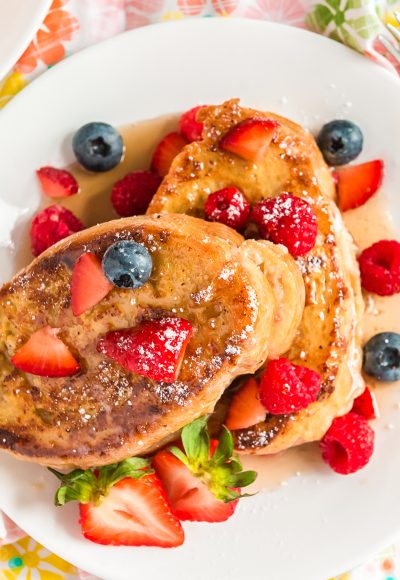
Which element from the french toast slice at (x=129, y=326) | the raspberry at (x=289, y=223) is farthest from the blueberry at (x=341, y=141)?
the french toast slice at (x=129, y=326)

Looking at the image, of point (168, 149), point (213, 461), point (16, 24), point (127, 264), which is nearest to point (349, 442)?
point (213, 461)

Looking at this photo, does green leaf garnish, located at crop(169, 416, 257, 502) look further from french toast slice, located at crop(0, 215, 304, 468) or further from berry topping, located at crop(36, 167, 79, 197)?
berry topping, located at crop(36, 167, 79, 197)

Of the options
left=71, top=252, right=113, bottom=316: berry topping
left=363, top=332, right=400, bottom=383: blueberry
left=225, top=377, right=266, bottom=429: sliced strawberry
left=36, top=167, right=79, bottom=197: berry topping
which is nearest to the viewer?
left=71, top=252, right=113, bottom=316: berry topping

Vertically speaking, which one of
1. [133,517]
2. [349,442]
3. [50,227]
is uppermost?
[50,227]

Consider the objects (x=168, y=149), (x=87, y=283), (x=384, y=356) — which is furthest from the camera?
(x=168, y=149)

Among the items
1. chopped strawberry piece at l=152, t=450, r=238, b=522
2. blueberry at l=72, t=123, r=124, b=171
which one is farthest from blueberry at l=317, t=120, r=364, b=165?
chopped strawberry piece at l=152, t=450, r=238, b=522

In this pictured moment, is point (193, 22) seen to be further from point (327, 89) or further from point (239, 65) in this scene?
point (327, 89)

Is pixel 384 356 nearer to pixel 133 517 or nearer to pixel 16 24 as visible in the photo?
pixel 133 517
